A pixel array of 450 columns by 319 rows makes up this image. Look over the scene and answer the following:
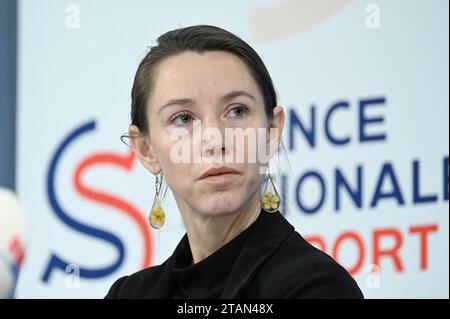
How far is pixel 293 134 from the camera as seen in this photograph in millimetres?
2576

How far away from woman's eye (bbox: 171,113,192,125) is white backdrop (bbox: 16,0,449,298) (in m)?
1.06

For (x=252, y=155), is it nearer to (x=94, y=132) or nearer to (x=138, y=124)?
(x=138, y=124)

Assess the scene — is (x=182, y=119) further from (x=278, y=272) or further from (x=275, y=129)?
(x=278, y=272)

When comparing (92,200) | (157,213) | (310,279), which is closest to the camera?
(310,279)

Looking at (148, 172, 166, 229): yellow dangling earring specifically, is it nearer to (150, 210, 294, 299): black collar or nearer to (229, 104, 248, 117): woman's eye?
(150, 210, 294, 299): black collar

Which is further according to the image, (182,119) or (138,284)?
(138,284)

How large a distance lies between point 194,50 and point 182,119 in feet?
0.38

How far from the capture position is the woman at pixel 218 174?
119 centimetres

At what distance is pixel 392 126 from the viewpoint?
8.95 ft

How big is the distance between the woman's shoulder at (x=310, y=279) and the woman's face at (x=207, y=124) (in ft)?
0.41

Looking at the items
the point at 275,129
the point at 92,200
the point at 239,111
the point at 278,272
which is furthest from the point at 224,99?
the point at 92,200
